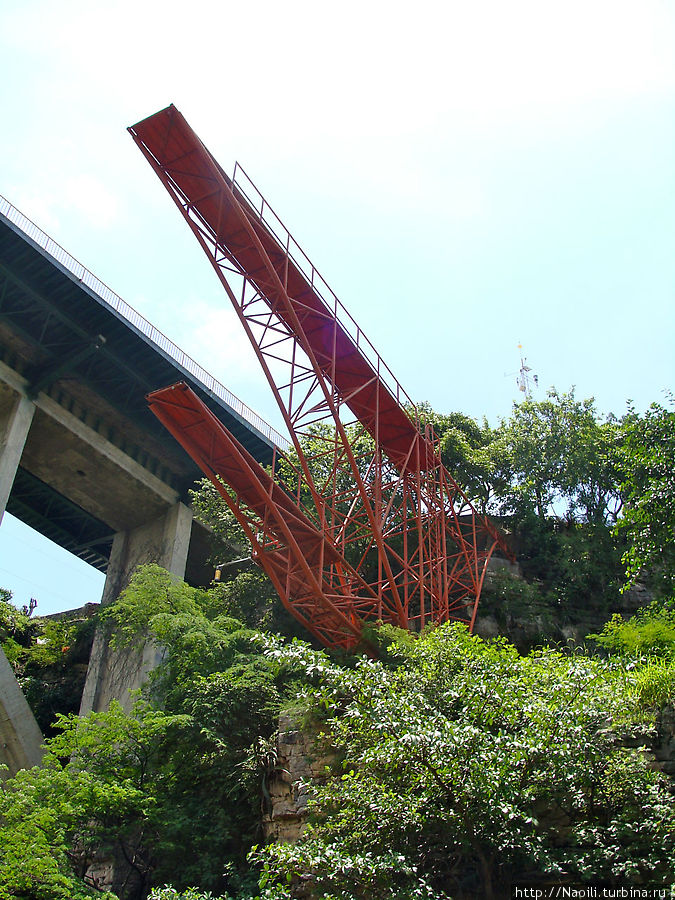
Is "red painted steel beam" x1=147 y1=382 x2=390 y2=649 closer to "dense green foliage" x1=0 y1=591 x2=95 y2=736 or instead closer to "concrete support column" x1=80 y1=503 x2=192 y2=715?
"concrete support column" x1=80 y1=503 x2=192 y2=715

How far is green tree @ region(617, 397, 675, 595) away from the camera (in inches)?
540

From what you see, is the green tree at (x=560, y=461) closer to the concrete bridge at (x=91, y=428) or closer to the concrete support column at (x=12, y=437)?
the concrete bridge at (x=91, y=428)

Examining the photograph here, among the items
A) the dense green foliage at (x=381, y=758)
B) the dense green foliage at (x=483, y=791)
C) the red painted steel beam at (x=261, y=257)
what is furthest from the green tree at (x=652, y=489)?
the red painted steel beam at (x=261, y=257)

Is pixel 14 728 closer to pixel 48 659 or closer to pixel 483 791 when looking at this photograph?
pixel 48 659

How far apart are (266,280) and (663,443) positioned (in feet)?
29.0

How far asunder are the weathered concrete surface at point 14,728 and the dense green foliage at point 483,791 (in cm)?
1233

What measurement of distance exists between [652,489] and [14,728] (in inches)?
654

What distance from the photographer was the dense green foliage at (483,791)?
865 cm

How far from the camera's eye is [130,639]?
61.8 feet

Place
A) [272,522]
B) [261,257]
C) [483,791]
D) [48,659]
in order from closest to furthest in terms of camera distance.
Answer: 1. [483,791]
2. [261,257]
3. [272,522]
4. [48,659]

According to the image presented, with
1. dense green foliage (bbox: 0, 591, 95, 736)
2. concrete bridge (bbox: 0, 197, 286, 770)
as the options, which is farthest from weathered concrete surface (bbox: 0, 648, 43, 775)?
dense green foliage (bbox: 0, 591, 95, 736)

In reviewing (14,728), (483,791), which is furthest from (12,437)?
(483,791)

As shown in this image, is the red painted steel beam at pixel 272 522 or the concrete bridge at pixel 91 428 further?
the concrete bridge at pixel 91 428

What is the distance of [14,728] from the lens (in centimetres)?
1958
